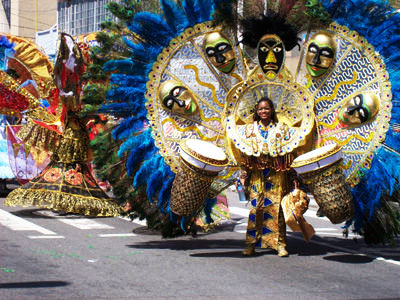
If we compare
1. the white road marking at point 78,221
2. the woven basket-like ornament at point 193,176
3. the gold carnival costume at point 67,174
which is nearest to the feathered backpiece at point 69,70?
the gold carnival costume at point 67,174

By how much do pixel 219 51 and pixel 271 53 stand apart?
0.66m

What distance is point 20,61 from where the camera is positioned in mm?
13328

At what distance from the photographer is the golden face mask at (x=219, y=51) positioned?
7.79 meters

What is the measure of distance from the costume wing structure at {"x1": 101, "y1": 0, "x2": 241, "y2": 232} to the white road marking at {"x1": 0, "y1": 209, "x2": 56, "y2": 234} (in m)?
2.24

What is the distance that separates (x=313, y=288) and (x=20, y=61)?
30.6 feet

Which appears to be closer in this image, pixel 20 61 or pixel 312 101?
pixel 312 101

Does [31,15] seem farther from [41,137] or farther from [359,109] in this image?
[359,109]

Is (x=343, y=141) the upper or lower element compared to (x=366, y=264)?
upper

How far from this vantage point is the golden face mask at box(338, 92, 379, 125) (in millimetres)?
7453

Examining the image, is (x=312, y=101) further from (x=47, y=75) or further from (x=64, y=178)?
(x=47, y=75)

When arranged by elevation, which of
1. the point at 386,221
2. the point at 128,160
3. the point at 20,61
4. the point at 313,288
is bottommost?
the point at 313,288

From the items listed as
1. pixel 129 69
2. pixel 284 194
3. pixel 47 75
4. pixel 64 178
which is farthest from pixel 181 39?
pixel 47 75

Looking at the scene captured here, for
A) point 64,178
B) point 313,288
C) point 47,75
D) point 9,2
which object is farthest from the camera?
point 9,2

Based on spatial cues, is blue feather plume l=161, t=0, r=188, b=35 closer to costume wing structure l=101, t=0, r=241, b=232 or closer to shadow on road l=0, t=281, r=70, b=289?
costume wing structure l=101, t=0, r=241, b=232
